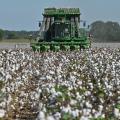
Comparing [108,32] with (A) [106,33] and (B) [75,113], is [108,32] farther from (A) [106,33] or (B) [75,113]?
(B) [75,113]

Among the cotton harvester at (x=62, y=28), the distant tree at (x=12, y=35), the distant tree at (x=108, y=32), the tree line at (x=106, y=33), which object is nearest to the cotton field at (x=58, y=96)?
the cotton harvester at (x=62, y=28)

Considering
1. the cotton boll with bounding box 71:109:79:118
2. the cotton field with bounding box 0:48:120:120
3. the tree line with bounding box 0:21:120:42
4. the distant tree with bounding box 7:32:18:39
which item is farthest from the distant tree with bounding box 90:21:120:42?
the cotton boll with bounding box 71:109:79:118

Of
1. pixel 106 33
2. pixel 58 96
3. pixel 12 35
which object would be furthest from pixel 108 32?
pixel 58 96

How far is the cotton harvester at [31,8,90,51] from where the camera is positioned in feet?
100

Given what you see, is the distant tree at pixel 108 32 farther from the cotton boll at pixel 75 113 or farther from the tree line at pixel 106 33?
the cotton boll at pixel 75 113

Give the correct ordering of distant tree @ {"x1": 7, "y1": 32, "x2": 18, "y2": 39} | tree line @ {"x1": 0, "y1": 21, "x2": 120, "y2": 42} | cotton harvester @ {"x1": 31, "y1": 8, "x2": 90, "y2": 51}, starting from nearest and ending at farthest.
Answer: cotton harvester @ {"x1": 31, "y1": 8, "x2": 90, "y2": 51}
tree line @ {"x1": 0, "y1": 21, "x2": 120, "y2": 42}
distant tree @ {"x1": 7, "y1": 32, "x2": 18, "y2": 39}

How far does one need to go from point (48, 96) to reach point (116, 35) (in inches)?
2476

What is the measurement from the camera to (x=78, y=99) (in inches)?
338

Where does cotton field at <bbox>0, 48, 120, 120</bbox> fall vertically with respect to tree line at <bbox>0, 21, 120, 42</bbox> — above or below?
above

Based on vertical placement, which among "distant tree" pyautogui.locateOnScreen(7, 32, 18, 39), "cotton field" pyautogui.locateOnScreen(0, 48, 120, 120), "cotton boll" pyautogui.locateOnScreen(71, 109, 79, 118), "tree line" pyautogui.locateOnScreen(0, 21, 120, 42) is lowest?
"distant tree" pyautogui.locateOnScreen(7, 32, 18, 39)

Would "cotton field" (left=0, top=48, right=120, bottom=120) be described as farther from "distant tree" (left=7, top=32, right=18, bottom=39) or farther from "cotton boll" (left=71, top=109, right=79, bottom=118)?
"distant tree" (left=7, top=32, right=18, bottom=39)

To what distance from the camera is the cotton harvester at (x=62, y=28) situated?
30.5 metres

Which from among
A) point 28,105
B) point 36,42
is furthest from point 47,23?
point 28,105

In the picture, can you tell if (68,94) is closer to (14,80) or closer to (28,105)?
(28,105)
